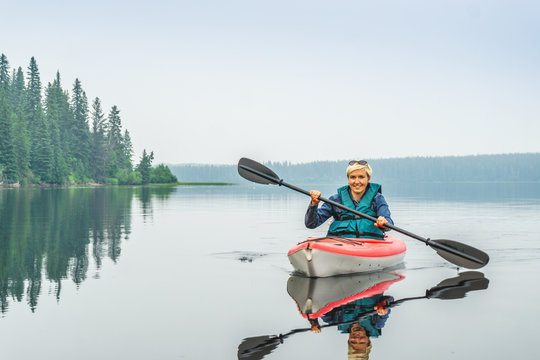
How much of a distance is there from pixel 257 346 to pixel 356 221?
5794 mm

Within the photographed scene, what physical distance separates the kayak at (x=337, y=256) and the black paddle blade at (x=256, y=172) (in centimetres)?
217

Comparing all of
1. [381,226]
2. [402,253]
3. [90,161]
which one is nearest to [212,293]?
[381,226]

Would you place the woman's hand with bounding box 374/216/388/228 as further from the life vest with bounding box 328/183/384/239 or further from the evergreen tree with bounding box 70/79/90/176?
the evergreen tree with bounding box 70/79/90/176

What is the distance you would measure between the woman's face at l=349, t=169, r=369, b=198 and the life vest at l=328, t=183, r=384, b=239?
0.12 meters

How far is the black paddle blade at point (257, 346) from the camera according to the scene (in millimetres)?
6012

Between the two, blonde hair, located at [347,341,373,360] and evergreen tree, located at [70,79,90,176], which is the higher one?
evergreen tree, located at [70,79,90,176]

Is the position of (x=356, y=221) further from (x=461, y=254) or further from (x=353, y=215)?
(x=461, y=254)

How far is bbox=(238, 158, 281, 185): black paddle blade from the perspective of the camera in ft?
41.6

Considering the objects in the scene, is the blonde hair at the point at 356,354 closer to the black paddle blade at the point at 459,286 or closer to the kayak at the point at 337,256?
the black paddle blade at the point at 459,286

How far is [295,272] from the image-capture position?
462 inches

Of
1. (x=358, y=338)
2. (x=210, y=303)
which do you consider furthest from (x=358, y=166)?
(x=358, y=338)

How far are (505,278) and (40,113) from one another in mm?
109824

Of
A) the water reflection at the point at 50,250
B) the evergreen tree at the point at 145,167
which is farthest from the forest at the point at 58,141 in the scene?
the water reflection at the point at 50,250

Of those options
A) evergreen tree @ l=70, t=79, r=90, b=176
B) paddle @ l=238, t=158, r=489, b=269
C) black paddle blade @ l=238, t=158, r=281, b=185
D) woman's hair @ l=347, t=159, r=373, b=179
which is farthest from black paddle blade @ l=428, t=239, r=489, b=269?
evergreen tree @ l=70, t=79, r=90, b=176
